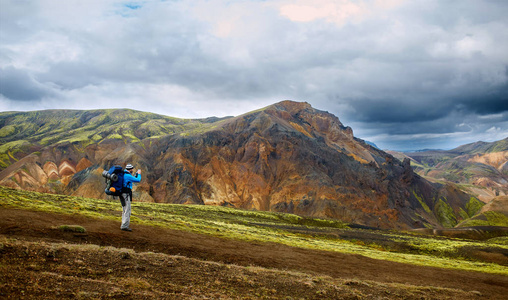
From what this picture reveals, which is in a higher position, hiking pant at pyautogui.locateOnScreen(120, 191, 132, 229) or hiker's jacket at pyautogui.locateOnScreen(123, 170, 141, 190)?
hiker's jacket at pyautogui.locateOnScreen(123, 170, 141, 190)

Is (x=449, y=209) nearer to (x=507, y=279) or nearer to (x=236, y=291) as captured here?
(x=507, y=279)

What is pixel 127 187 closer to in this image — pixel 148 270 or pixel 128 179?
pixel 128 179

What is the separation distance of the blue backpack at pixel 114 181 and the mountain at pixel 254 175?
10755cm

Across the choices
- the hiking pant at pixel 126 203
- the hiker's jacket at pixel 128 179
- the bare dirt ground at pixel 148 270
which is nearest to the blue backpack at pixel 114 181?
the hiker's jacket at pixel 128 179

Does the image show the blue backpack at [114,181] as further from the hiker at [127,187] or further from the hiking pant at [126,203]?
the hiking pant at [126,203]

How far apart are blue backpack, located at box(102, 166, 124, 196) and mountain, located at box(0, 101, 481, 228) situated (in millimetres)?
107546

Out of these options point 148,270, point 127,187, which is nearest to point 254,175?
point 127,187

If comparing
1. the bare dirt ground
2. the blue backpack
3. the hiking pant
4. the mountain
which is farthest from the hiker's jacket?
the mountain

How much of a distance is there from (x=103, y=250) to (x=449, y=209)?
206399 millimetres

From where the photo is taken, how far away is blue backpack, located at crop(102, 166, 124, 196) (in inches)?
750

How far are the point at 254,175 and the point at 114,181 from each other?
12249 centimetres

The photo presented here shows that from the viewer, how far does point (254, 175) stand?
14088 centimetres

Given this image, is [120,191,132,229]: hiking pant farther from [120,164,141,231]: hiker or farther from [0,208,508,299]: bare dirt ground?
[0,208,508,299]: bare dirt ground

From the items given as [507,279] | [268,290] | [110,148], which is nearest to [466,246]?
[507,279]
